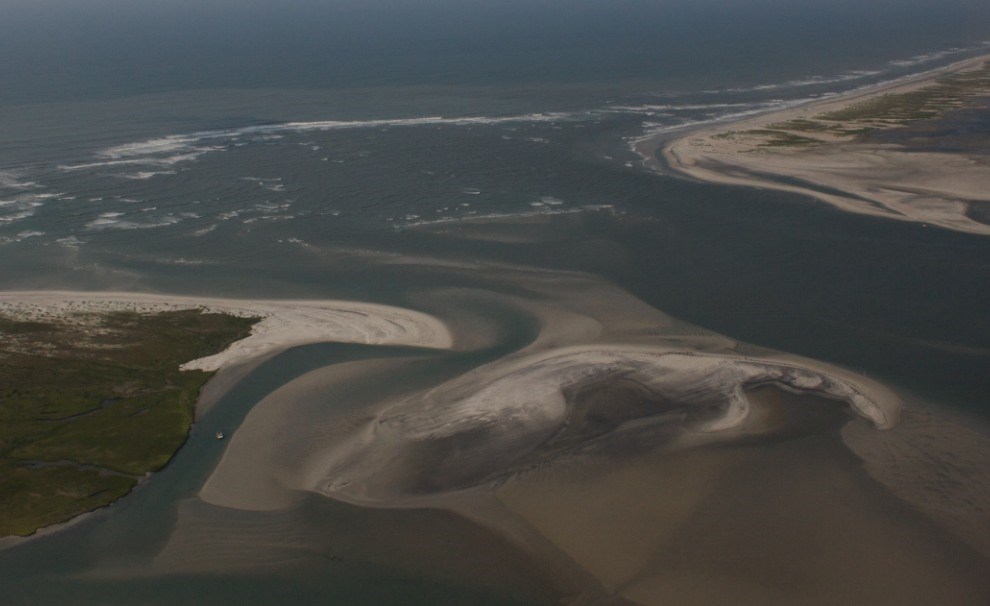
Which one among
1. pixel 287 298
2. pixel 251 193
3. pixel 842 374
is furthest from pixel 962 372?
pixel 251 193

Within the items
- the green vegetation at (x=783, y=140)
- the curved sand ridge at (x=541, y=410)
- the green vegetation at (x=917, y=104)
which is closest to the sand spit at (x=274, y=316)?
the curved sand ridge at (x=541, y=410)

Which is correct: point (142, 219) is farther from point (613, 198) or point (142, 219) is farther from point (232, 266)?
point (613, 198)

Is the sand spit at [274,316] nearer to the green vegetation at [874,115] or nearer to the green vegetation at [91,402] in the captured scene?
the green vegetation at [91,402]

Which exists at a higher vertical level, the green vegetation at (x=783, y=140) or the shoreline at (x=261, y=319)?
the green vegetation at (x=783, y=140)

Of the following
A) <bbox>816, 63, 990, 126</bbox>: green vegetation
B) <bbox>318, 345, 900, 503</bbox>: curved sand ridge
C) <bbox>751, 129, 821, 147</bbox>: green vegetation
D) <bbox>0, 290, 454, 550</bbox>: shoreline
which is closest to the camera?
<bbox>318, 345, 900, 503</bbox>: curved sand ridge

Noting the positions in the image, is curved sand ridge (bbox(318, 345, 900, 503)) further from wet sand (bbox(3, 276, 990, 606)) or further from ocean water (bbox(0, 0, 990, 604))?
ocean water (bbox(0, 0, 990, 604))

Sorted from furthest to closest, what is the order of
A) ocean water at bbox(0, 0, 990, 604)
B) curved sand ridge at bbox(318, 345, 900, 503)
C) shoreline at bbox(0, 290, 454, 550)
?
ocean water at bbox(0, 0, 990, 604) < shoreline at bbox(0, 290, 454, 550) < curved sand ridge at bbox(318, 345, 900, 503)

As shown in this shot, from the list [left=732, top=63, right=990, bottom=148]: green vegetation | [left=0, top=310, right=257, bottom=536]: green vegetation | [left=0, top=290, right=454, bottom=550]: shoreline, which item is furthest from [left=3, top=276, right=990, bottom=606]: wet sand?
[left=732, top=63, right=990, bottom=148]: green vegetation
